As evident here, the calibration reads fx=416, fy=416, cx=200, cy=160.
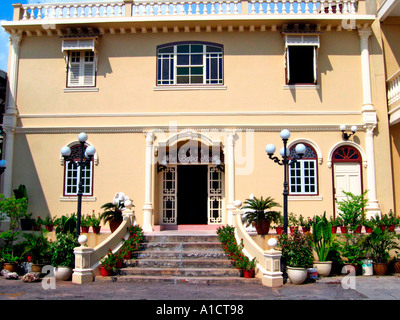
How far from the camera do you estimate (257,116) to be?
588 inches

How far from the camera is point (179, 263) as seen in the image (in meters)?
11.2

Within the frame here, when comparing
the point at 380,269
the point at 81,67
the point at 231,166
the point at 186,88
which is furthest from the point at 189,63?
the point at 380,269

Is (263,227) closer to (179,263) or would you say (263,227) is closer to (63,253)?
(179,263)

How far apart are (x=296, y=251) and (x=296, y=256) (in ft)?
0.44

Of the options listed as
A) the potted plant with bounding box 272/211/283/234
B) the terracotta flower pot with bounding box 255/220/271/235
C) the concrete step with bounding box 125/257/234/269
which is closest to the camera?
the concrete step with bounding box 125/257/234/269

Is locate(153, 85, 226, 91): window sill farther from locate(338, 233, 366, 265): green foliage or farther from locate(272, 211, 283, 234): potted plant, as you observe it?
locate(338, 233, 366, 265): green foliage

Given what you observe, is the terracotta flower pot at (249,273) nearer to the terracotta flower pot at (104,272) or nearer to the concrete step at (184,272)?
the concrete step at (184,272)

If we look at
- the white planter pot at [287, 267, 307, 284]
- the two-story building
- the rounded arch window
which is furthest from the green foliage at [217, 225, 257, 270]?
the rounded arch window

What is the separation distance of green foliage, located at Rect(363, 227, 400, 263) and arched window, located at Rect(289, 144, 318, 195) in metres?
2.92

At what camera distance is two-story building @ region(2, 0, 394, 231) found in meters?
14.7

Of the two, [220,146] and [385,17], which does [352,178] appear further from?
[385,17]

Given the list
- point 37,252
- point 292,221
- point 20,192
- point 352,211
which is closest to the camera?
point 37,252

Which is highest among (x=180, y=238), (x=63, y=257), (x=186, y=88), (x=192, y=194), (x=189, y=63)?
(x=189, y=63)

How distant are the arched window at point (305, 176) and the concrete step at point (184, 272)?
486 cm
